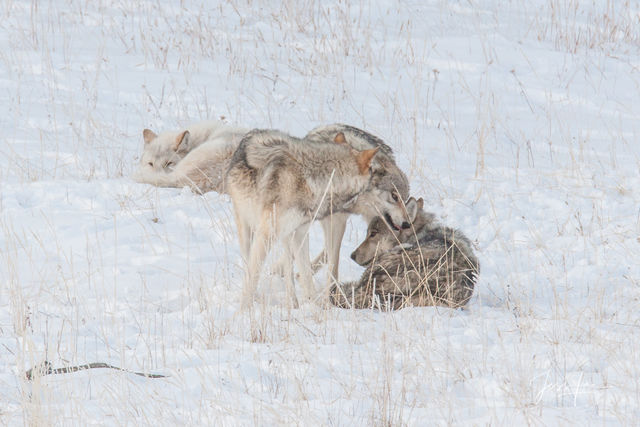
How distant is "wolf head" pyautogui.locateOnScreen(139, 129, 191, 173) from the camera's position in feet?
32.3

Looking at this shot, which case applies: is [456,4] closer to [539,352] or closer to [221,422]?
[539,352]

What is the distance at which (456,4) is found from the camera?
15297mm

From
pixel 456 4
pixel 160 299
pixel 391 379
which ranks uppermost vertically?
pixel 456 4

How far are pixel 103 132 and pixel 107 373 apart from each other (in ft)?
22.6

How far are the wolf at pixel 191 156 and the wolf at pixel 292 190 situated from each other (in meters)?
2.25

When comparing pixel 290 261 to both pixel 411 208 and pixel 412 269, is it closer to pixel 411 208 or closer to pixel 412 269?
pixel 412 269

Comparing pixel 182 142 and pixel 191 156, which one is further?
pixel 182 142

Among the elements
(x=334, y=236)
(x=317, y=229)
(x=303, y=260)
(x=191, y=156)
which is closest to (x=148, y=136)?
(x=191, y=156)

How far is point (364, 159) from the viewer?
619 cm

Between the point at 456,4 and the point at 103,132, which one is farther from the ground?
the point at 456,4

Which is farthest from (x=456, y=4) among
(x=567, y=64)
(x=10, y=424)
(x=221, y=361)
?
(x=10, y=424)

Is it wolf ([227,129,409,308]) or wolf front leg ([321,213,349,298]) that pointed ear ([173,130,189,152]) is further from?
wolf ([227,129,409,308])

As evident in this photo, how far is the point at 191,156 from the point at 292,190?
372cm

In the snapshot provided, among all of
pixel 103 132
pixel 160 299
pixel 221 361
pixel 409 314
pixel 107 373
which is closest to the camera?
pixel 107 373
